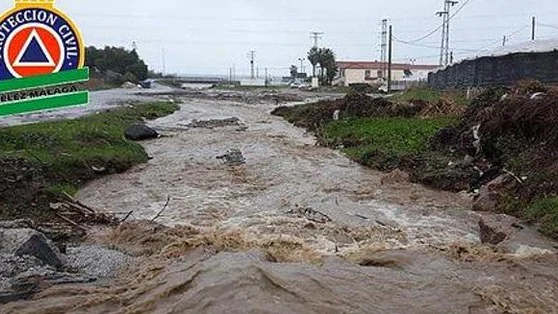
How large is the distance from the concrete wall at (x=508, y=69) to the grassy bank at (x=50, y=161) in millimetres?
18015

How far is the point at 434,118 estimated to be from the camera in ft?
81.1

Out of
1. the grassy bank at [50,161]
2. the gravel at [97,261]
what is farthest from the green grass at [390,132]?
the gravel at [97,261]

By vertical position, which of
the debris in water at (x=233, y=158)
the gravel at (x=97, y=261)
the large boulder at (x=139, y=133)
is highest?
the large boulder at (x=139, y=133)

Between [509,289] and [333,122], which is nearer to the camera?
[509,289]

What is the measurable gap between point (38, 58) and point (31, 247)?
2544 millimetres

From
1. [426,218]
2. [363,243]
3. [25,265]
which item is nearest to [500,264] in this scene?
[363,243]

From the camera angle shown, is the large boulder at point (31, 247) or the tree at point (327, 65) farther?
the tree at point (327, 65)

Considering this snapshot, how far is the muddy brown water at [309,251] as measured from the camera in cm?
628

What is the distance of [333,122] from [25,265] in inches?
856

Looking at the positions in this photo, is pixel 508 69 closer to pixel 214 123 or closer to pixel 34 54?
pixel 214 123

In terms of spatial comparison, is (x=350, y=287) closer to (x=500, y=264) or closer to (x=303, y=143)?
(x=500, y=264)

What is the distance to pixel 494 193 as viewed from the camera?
12812 mm

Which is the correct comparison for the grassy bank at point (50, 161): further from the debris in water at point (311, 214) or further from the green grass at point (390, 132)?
the green grass at point (390, 132)

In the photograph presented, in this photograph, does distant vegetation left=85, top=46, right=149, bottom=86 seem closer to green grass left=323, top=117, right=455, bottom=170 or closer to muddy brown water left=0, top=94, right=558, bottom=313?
green grass left=323, top=117, right=455, bottom=170
